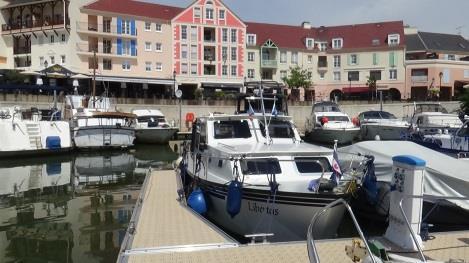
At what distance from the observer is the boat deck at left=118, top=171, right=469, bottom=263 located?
796 centimetres

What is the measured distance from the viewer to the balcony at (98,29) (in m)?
55.4

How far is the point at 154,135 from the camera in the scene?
38.1 m

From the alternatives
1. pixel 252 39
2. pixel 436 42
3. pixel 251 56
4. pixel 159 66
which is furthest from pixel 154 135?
pixel 436 42

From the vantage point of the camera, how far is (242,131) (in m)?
14.1

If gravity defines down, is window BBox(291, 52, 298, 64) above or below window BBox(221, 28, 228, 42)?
below

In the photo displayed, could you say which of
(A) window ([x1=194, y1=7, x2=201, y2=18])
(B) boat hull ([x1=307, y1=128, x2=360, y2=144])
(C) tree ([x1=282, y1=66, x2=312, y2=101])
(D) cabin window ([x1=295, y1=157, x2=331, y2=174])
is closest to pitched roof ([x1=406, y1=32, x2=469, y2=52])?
(C) tree ([x1=282, y1=66, x2=312, y2=101])

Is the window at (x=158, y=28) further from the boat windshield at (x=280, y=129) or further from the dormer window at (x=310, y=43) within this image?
the boat windshield at (x=280, y=129)

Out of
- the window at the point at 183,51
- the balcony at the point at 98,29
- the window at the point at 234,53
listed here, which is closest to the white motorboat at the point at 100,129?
the balcony at the point at 98,29

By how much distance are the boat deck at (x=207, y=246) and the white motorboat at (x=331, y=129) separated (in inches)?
1136

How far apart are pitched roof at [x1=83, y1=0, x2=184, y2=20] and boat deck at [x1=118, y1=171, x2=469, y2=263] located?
2013 inches

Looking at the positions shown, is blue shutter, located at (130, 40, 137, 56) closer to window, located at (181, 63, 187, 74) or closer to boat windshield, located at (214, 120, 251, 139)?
window, located at (181, 63, 187, 74)

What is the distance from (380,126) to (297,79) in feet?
90.3

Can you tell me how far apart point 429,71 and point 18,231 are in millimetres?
65353

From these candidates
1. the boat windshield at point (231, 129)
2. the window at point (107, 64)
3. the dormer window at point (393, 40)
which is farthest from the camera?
the dormer window at point (393, 40)
